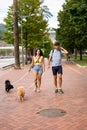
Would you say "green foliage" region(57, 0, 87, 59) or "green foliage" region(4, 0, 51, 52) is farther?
"green foliage" region(4, 0, 51, 52)

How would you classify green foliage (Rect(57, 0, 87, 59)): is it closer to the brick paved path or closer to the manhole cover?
the brick paved path

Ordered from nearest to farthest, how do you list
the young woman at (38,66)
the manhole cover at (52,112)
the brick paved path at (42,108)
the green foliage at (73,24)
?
1. the brick paved path at (42,108)
2. the manhole cover at (52,112)
3. the young woman at (38,66)
4. the green foliage at (73,24)

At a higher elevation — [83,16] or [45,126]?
[83,16]

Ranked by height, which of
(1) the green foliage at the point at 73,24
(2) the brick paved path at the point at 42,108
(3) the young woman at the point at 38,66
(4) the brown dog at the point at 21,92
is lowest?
(2) the brick paved path at the point at 42,108

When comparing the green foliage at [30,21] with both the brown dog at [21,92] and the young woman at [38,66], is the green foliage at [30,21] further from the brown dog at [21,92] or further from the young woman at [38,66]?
the brown dog at [21,92]

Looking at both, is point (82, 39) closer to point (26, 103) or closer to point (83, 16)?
point (83, 16)

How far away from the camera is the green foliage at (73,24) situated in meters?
32.0

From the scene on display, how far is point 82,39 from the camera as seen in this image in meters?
40.7

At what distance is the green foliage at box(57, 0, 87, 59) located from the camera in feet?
105

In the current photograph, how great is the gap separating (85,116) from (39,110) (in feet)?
4.94

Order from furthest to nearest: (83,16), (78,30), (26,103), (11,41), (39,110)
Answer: (11,41)
(78,30)
(83,16)
(26,103)
(39,110)

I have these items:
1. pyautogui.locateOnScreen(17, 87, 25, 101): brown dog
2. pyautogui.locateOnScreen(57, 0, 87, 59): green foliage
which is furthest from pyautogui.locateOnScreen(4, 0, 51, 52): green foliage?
pyautogui.locateOnScreen(17, 87, 25, 101): brown dog

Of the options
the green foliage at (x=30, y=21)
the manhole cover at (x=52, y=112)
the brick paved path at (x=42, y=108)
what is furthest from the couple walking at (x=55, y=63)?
the green foliage at (x=30, y=21)


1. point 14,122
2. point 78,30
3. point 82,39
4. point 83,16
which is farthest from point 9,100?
point 82,39
